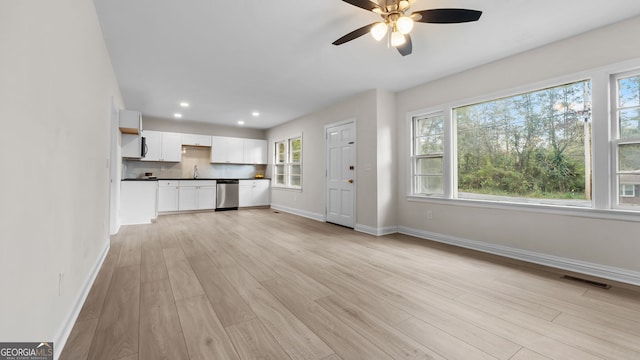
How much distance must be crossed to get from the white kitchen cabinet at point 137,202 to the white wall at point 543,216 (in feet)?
16.4

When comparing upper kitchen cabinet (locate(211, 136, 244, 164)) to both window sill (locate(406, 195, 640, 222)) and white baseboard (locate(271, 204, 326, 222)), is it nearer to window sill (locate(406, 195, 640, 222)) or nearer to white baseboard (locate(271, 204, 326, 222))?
white baseboard (locate(271, 204, 326, 222))

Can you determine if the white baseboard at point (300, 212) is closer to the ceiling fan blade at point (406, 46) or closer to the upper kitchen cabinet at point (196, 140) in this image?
the upper kitchen cabinet at point (196, 140)

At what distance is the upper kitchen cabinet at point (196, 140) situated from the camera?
7000 mm

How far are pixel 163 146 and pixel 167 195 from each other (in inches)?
49.5

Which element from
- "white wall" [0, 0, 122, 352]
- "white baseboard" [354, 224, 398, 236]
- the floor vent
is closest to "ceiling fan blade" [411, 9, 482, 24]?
"white wall" [0, 0, 122, 352]

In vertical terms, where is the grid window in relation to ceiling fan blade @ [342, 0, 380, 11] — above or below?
below

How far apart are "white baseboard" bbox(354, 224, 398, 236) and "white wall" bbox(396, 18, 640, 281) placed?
373 millimetres

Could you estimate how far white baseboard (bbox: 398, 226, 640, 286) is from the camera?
2518 millimetres

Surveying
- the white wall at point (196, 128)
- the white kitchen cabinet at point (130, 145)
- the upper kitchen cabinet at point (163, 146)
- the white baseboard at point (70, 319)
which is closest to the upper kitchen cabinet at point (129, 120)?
the white kitchen cabinet at point (130, 145)

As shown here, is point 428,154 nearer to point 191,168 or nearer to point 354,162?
point 354,162

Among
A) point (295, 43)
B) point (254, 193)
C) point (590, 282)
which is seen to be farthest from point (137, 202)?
point (590, 282)

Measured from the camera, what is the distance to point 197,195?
6840mm

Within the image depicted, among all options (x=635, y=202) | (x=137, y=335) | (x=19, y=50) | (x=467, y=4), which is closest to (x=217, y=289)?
(x=137, y=335)

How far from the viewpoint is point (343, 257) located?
3236 mm
